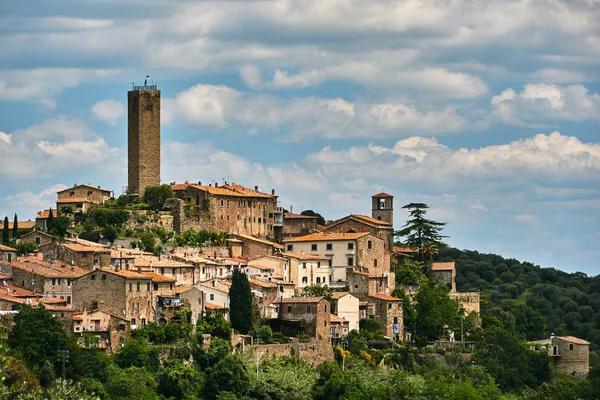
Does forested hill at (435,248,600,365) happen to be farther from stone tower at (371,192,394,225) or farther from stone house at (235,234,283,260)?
stone house at (235,234,283,260)

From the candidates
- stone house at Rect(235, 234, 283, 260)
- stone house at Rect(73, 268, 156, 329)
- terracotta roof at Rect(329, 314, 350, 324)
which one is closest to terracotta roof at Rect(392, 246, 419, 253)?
stone house at Rect(235, 234, 283, 260)

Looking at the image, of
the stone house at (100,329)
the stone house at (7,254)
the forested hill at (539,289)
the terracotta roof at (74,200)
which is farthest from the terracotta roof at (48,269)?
the forested hill at (539,289)

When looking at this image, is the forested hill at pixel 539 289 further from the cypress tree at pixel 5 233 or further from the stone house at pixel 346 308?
the cypress tree at pixel 5 233

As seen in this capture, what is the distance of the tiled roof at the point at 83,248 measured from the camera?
78.3 metres

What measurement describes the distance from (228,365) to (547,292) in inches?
2473

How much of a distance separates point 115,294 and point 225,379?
695cm

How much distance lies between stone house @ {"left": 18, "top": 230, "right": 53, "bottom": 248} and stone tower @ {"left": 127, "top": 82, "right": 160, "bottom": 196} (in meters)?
10.5

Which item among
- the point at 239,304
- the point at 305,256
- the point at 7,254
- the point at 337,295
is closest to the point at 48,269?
the point at 7,254

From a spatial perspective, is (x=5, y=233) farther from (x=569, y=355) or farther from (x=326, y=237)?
(x=569, y=355)

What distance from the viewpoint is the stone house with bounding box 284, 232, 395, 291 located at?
86812mm

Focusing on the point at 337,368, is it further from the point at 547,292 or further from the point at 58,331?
the point at 547,292

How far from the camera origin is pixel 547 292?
127375mm

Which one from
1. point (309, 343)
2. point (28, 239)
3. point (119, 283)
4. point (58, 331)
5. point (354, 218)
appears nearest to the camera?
point (58, 331)

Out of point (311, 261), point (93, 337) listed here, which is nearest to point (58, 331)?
point (93, 337)
